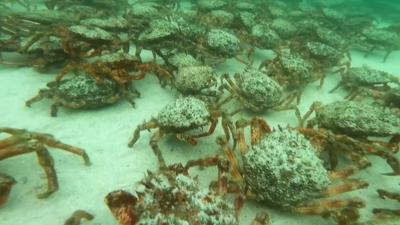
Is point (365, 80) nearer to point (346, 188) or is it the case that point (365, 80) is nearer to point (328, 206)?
point (346, 188)

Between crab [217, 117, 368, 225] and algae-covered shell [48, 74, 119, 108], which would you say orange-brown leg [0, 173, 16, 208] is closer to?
algae-covered shell [48, 74, 119, 108]

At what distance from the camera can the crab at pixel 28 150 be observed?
3.38m

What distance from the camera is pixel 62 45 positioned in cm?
620

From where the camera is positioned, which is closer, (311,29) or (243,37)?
(243,37)

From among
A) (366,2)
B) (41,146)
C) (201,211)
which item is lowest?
(366,2)

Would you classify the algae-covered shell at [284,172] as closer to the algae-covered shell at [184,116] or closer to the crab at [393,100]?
the algae-covered shell at [184,116]

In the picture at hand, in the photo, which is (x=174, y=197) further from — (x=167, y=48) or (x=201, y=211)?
(x=167, y=48)

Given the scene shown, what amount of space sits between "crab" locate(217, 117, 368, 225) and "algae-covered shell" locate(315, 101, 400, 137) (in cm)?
86

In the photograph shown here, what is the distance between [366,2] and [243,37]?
1511 centimetres

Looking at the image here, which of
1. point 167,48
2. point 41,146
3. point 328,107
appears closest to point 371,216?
point 328,107

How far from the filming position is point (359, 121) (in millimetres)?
4523

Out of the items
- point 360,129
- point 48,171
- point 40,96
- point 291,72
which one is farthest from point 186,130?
point 291,72

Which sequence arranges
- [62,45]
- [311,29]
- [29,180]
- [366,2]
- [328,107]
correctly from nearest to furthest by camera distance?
[29,180] < [328,107] < [62,45] < [311,29] < [366,2]

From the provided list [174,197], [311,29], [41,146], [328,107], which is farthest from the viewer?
[311,29]
